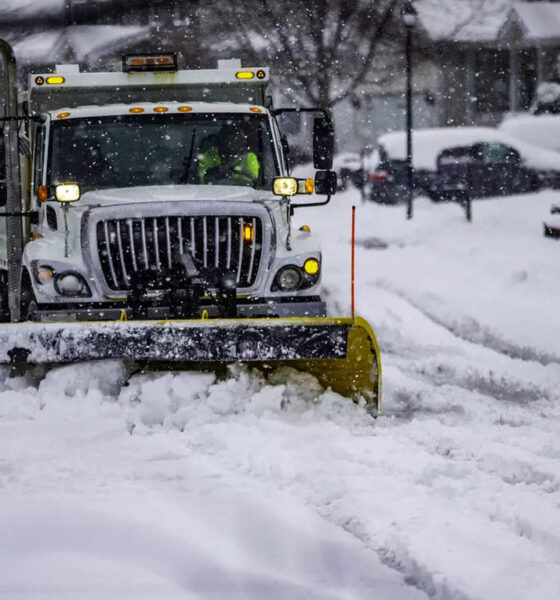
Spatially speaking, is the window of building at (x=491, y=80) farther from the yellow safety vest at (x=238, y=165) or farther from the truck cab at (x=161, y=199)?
the yellow safety vest at (x=238, y=165)

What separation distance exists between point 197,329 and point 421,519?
6.78 ft

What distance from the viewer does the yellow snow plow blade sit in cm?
614

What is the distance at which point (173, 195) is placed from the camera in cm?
757

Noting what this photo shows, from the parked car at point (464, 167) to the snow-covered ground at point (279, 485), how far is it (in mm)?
18065

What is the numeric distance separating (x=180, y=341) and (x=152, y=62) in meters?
3.77

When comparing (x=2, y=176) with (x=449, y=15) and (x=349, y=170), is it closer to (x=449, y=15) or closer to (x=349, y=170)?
(x=349, y=170)

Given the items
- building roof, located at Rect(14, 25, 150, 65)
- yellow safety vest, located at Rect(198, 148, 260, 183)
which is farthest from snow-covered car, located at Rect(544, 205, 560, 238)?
building roof, located at Rect(14, 25, 150, 65)

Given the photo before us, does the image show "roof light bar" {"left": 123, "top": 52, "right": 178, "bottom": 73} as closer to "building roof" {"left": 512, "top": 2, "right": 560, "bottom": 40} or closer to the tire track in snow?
the tire track in snow

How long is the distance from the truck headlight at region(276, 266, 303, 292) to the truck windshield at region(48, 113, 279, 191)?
1109 millimetres

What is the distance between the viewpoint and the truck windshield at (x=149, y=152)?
26.9ft

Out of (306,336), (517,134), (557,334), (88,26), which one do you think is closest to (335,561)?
(306,336)

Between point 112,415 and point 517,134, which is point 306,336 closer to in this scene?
point 112,415

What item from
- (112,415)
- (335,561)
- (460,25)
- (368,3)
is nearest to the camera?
(335,561)

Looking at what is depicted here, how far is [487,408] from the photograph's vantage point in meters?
7.08
